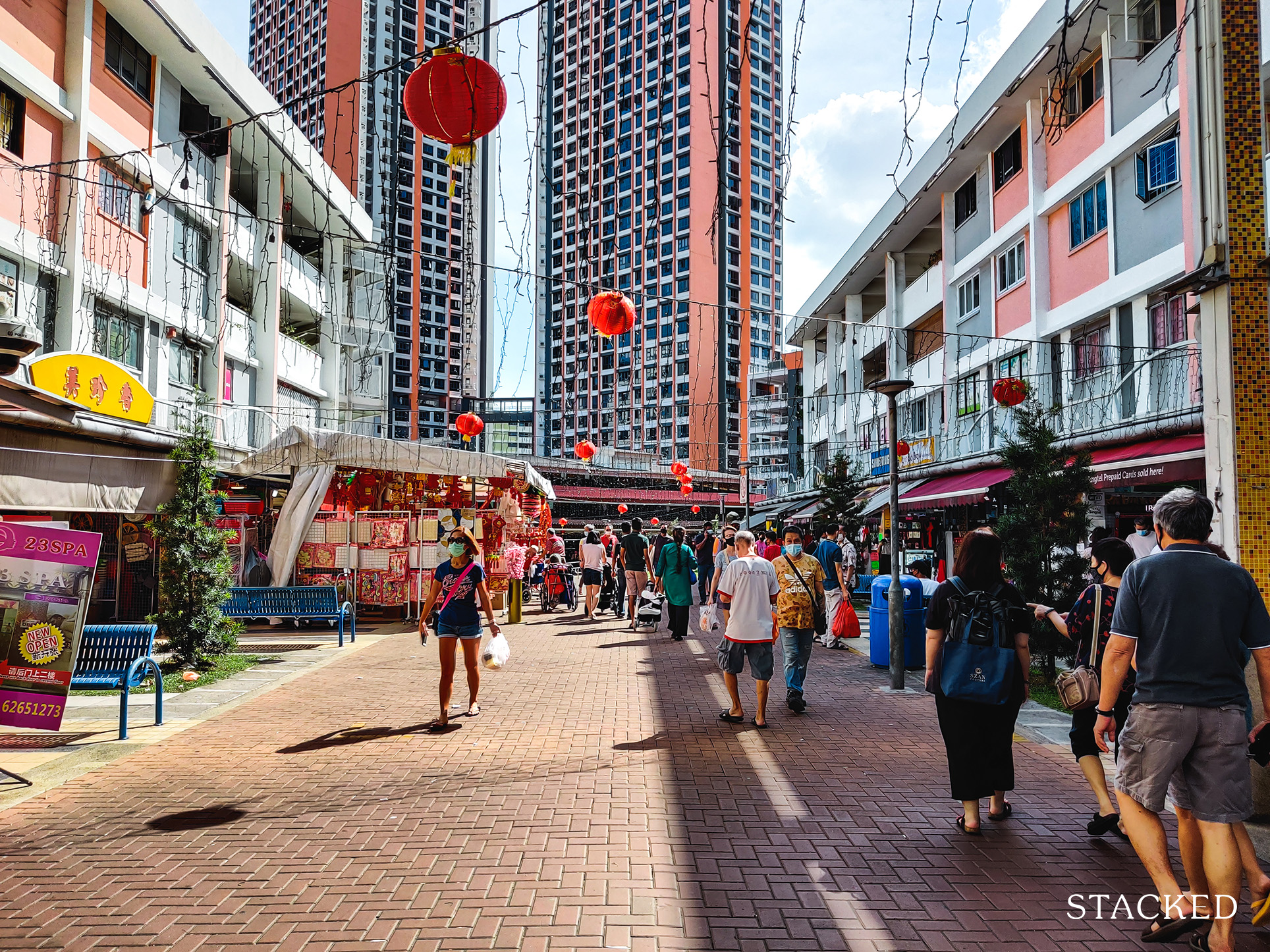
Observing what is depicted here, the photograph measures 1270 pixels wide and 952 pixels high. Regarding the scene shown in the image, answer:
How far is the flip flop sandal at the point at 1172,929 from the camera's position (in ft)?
10.9

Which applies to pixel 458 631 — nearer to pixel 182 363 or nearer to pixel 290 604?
pixel 290 604

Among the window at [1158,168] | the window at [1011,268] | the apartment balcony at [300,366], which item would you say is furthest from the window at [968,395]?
the apartment balcony at [300,366]

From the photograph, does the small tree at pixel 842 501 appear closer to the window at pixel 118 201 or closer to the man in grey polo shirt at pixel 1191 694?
the window at pixel 118 201

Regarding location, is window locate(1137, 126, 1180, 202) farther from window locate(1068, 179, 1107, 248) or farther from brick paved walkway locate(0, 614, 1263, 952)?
brick paved walkway locate(0, 614, 1263, 952)

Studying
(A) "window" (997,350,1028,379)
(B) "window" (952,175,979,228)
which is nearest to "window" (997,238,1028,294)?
(A) "window" (997,350,1028,379)

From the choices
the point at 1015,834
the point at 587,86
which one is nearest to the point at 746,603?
the point at 1015,834

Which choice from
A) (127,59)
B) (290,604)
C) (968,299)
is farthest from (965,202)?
(127,59)

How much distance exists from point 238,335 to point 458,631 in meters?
19.3

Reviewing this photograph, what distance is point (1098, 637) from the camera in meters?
4.45

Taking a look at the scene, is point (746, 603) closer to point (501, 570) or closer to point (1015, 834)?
point (1015, 834)

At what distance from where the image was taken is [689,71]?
90688 mm

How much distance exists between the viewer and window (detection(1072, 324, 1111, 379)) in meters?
16.8

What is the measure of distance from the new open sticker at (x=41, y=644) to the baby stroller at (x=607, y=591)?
12764 mm

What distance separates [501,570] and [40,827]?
1284 cm
